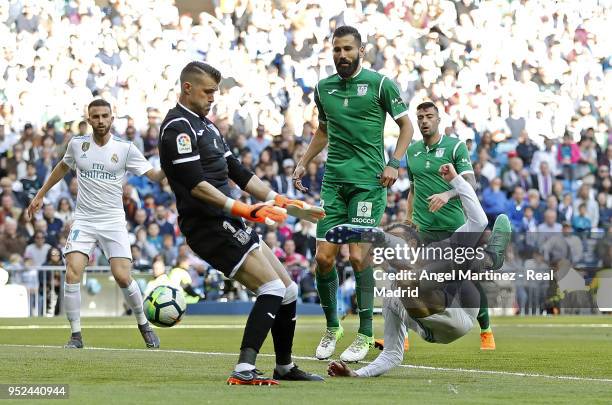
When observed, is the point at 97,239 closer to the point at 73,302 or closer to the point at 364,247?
the point at 73,302

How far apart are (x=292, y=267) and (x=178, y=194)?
15.7 m

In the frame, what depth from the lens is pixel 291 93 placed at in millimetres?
27125

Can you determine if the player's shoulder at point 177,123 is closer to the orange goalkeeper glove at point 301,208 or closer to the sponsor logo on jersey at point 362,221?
the orange goalkeeper glove at point 301,208

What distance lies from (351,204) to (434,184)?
8.43 ft

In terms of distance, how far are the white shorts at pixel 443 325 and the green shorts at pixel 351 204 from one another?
207 cm

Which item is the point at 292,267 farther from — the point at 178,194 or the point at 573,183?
the point at 178,194

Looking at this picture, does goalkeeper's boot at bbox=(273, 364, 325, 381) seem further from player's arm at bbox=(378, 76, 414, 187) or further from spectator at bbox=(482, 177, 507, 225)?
spectator at bbox=(482, 177, 507, 225)

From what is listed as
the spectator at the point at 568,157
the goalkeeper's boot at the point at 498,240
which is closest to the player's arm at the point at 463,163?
the goalkeeper's boot at the point at 498,240

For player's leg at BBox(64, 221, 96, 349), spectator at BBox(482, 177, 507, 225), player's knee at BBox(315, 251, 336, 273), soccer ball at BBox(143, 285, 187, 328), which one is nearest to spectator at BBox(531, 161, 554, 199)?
spectator at BBox(482, 177, 507, 225)

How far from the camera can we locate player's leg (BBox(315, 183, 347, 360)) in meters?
11.7

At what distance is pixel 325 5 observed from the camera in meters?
28.8

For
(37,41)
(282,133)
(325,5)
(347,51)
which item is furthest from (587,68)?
(347,51)

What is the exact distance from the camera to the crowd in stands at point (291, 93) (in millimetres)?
24375

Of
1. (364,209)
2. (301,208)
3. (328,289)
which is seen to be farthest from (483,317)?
(301,208)
